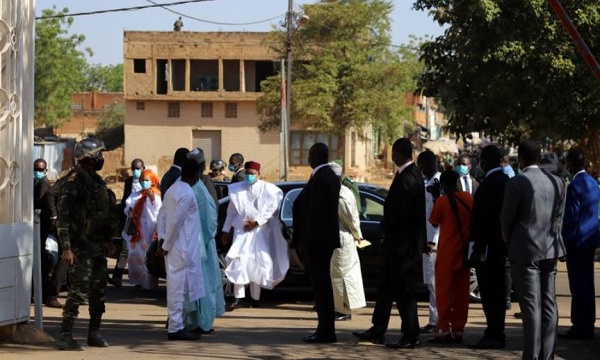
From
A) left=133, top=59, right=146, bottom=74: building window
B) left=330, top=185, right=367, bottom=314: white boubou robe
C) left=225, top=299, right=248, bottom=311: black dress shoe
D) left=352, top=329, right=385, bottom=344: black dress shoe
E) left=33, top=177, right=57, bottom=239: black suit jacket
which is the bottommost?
left=225, top=299, right=248, bottom=311: black dress shoe

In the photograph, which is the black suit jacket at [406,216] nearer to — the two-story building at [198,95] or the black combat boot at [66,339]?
the black combat boot at [66,339]

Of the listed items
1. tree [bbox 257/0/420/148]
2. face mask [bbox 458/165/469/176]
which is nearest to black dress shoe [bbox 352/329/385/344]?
face mask [bbox 458/165/469/176]

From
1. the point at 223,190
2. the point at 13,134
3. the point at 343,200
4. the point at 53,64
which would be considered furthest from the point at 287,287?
the point at 53,64

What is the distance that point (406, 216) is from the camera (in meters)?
10.7

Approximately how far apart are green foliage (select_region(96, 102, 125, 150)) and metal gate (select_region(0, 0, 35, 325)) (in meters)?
67.6

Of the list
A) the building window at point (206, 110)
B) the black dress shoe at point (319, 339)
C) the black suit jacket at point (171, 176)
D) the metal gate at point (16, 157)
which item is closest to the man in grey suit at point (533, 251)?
the black dress shoe at point (319, 339)

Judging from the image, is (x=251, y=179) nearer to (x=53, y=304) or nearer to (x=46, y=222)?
(x=46, y=222)

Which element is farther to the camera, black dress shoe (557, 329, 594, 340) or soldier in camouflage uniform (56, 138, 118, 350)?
black dress shoe (557, 329, 594, 340)

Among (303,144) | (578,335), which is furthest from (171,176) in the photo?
(303,144)

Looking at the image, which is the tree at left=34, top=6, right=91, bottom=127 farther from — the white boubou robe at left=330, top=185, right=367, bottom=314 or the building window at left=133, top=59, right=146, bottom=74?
the white boubou robe at left=330, top=185, right=367, bottom=314

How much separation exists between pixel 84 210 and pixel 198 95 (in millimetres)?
57845

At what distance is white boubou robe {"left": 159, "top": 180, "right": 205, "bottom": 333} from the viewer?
36.9 feet

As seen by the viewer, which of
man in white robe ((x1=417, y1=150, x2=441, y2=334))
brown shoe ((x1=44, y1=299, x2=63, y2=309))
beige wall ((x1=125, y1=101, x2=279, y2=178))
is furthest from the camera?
beige wall ((x1=125, y1=101, x2=279, y2=178))

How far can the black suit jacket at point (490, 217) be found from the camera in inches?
417
